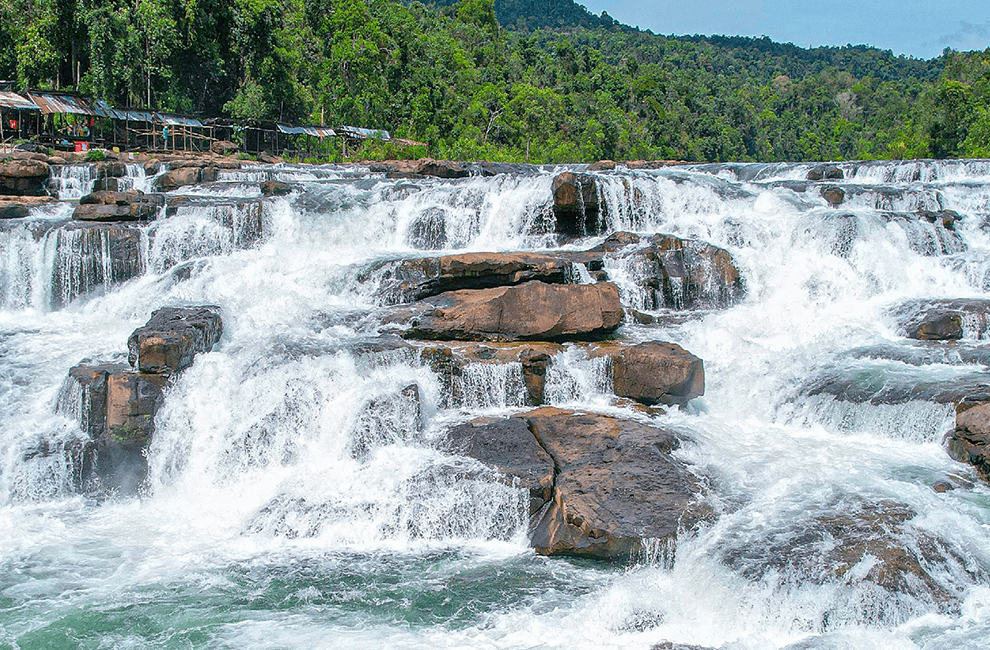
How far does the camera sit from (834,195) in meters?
18.2

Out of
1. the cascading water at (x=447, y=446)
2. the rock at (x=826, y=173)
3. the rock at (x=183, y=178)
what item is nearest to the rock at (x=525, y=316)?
the cascading water at (x=447, y=446)

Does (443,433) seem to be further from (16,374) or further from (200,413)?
(16,374)

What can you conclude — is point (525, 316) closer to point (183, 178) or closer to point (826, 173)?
point (183, 178)

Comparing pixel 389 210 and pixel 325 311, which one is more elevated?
pixel 389 210

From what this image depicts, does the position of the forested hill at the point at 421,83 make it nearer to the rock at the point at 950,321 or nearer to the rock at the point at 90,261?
the rock at the point at 90,261

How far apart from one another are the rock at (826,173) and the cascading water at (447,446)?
4.58 metres

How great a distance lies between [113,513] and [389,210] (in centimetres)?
915

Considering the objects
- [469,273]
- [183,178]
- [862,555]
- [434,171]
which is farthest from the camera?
[434,171]

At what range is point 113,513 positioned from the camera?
9852 millimetres

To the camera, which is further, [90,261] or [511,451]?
[90,261]

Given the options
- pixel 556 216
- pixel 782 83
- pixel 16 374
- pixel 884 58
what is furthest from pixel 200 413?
pixel 884 58

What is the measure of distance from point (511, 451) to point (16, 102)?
23234 mm

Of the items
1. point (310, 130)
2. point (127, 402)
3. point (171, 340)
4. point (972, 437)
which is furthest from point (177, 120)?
point (972, 437)

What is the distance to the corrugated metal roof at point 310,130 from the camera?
32019 millimetres
